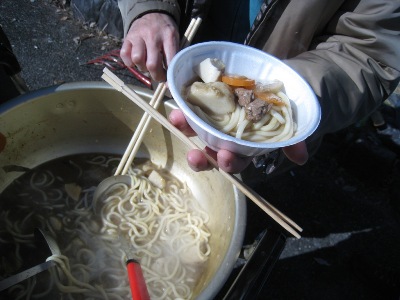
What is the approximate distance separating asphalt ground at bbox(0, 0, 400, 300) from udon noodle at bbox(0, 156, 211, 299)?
1.11 m

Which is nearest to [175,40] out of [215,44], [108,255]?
[215,44]

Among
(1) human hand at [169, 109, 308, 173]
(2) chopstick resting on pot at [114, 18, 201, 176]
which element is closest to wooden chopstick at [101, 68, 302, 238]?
(1) human hand at [169, 109, 308, 173]

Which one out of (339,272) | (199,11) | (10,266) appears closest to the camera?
(10,266)

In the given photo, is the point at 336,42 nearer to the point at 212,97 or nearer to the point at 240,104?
the point at 240,104

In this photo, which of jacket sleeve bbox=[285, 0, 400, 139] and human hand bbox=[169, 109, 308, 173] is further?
jacket sleeve bbox=[285, 0, 400, 139]

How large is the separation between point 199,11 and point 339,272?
10.1ft

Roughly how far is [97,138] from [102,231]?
0.83 meters

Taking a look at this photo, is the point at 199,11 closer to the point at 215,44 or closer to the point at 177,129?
the point at 215,44

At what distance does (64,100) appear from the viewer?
2.72m

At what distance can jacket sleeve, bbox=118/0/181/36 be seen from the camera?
2.65m

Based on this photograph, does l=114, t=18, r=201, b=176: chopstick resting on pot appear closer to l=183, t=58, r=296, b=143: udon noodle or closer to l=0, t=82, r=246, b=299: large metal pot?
l=0, t=82, r=246, b=299: large metal pot

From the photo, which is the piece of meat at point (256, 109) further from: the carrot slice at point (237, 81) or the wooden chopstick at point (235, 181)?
the wooden chopstick at point (235, 181)

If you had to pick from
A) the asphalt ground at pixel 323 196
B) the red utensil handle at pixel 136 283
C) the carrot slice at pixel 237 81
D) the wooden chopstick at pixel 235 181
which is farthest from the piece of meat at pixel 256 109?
the asphalt ground at pixel 323 196

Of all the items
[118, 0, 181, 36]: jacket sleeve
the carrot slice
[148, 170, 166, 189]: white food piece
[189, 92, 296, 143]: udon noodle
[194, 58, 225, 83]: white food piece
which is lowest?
[148, 170, 166, 189]: white food piece
